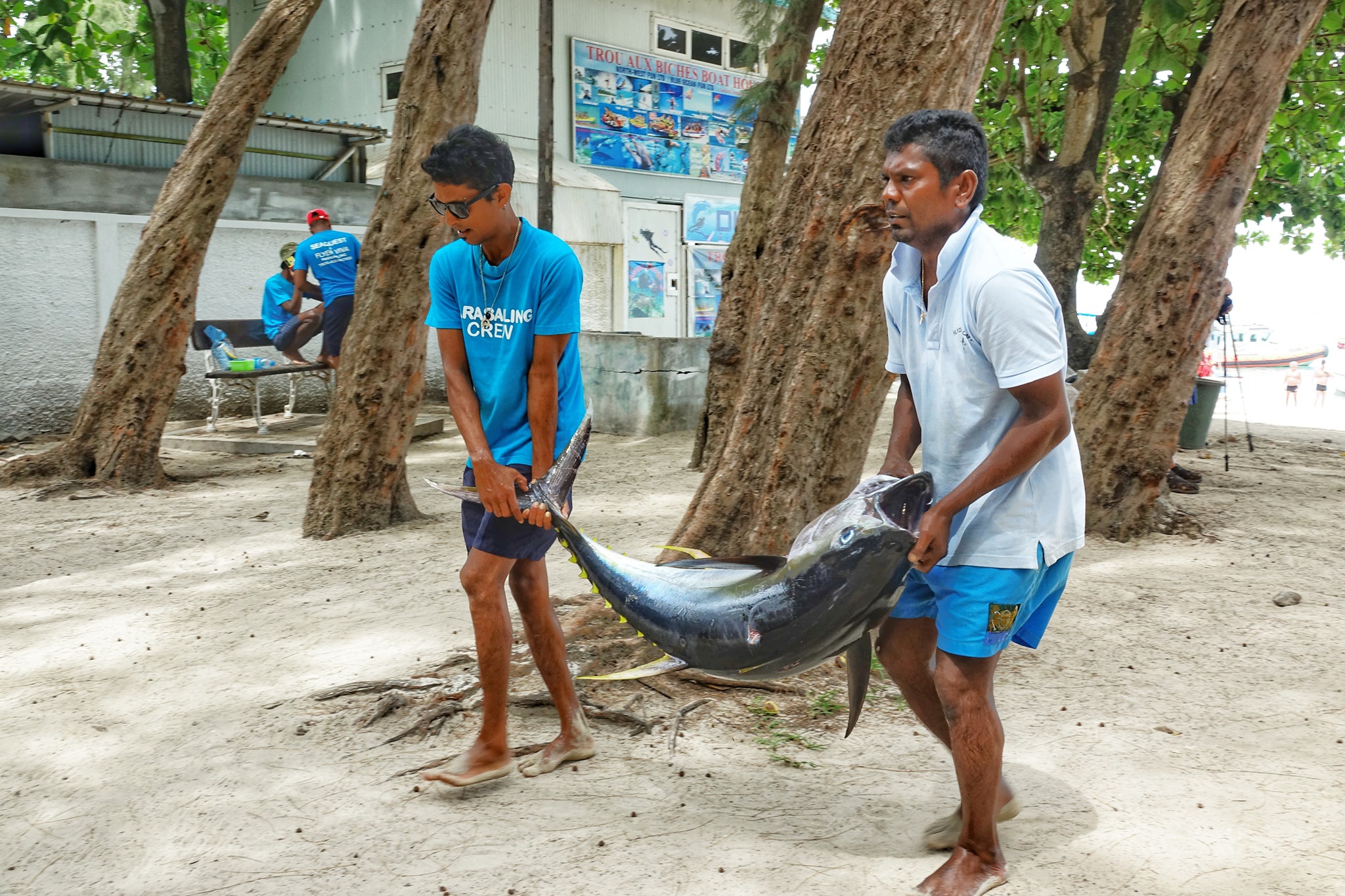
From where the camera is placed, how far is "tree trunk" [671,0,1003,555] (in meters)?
4.06

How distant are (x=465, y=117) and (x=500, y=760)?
492cm

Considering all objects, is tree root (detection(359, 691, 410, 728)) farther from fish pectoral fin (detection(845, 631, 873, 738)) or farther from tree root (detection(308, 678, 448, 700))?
fish pectoral fin (detection(845, 631, 873, 738))

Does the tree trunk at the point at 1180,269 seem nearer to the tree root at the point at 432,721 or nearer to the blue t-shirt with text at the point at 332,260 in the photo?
the tree root at the point at 432,721

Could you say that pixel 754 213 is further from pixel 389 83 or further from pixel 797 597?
pixel 389 83

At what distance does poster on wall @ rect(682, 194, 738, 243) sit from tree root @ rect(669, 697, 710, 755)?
1647 centimetres

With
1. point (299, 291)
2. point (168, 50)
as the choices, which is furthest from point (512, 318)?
point (168, 50)

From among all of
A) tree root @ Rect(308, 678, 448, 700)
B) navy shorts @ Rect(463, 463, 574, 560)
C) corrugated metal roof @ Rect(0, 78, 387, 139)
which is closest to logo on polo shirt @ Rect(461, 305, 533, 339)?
navy shorts @ Rect(463, 463, 574, 560)

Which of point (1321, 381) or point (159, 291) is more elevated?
point (159, 291)

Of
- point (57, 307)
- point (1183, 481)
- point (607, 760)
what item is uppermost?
point (57, 307)

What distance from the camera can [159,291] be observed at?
848cm

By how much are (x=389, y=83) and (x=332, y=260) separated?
705 centimetres

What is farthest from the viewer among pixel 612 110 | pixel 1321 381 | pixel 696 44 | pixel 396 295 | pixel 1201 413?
pixel 1321 381

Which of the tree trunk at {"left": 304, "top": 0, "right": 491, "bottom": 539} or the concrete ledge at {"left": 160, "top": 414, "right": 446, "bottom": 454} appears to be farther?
the concrete ledge at {"left": 160, "top": 414, "right": 446, "bottom": 454}

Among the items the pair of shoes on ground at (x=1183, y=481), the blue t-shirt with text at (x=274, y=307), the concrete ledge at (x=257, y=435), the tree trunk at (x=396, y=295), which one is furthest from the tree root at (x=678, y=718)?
the blue t-shirt with text at (x=274, y=307)
